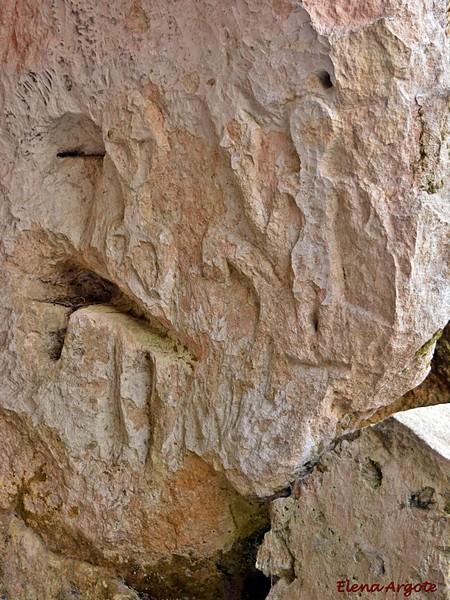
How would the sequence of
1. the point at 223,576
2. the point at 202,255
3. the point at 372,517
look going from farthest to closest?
the point at 223,576 < the point at 202,255 < the point at 372,517

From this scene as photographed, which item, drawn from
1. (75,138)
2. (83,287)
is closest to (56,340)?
(83,287)

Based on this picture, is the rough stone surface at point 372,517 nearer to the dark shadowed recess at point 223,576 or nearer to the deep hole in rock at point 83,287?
the dark shadowed recess at point 223,576

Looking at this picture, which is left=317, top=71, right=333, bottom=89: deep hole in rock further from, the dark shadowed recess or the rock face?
the dark shadowed recess

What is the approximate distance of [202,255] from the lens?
189 cm

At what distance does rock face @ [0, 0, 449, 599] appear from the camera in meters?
1.64

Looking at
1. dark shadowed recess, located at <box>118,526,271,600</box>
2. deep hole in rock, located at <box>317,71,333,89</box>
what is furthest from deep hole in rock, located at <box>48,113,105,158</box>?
dark shadowed recess, located at <box>118,526,271,600</box>

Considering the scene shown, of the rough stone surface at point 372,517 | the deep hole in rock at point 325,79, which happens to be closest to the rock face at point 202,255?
the deep hole in rock at point 325,79

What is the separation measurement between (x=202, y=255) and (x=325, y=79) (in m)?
0.55

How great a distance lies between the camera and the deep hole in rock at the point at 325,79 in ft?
5.41

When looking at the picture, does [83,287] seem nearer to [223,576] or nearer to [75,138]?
[75,138]

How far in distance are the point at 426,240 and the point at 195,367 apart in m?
0.72

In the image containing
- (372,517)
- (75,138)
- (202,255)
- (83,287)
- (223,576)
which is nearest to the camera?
(372,517)

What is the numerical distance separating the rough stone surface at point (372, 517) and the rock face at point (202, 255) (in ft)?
0.38

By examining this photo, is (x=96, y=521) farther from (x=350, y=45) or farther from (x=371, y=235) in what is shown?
(x=350, y=45)
